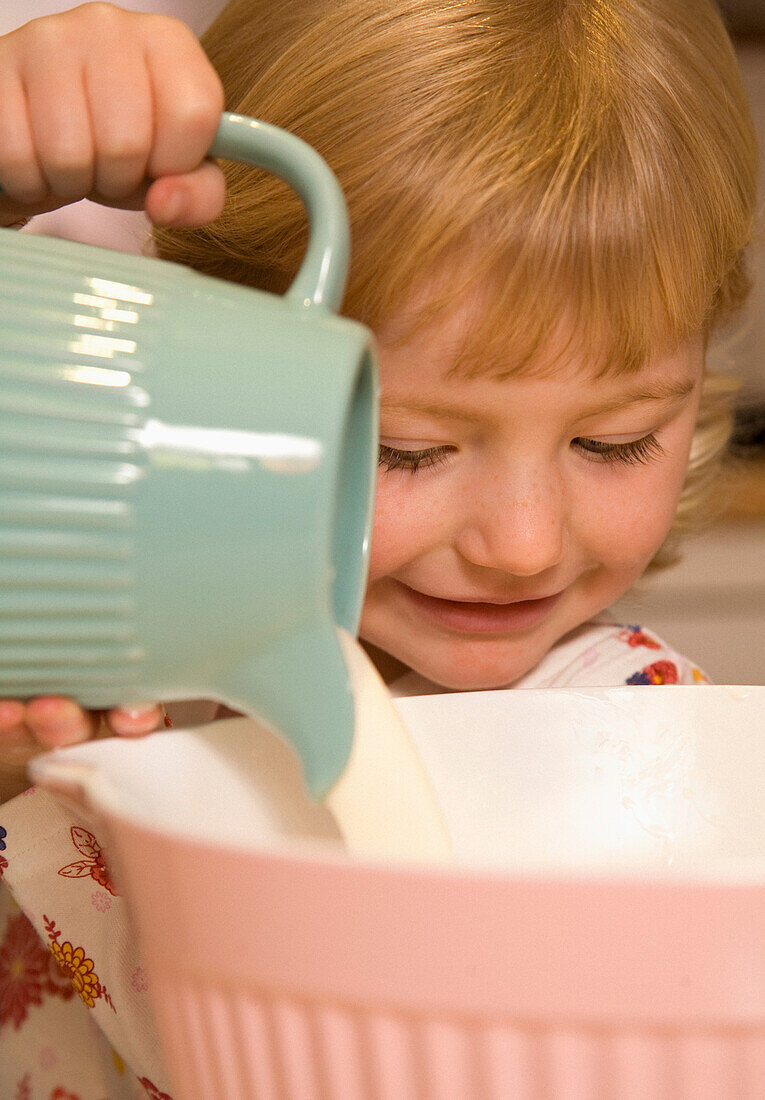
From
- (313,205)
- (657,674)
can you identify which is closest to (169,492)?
(313,205)

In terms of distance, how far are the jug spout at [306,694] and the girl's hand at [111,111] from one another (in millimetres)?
256

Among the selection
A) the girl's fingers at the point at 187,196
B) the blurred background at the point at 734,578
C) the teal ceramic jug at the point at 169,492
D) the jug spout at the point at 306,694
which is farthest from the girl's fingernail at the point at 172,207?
the blurred background at the point at 734,578

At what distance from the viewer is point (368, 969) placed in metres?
0.30

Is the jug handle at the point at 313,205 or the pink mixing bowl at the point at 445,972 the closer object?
the pink mixing bowl at the point at 445,972

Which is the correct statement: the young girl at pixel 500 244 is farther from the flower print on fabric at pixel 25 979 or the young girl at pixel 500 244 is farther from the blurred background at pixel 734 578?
the blurred background at pixel 734 578

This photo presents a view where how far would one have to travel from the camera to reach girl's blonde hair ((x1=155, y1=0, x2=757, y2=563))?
2.14 feet

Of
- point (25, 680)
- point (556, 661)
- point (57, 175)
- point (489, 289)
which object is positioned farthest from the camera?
point (556, 661)

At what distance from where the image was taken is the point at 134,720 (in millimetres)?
428

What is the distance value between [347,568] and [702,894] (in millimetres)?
247

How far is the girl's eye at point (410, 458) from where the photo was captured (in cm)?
69

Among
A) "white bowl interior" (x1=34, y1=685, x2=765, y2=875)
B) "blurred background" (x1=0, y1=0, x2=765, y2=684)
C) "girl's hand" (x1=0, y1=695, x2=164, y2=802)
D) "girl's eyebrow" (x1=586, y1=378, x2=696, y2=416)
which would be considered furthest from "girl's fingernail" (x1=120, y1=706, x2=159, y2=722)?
"blurred background" (x1=0, y1=0, x2=765, y2=684)

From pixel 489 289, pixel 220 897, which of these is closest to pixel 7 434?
pixel 220 897

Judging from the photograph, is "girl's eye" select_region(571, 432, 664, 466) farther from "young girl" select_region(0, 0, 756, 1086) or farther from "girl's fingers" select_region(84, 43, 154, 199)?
"girl's fingers" select_region(84, 43, 154, 199)

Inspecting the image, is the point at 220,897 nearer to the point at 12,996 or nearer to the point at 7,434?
the point at 7,434
